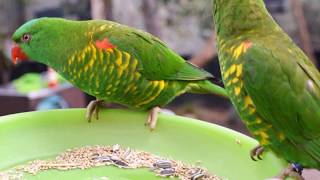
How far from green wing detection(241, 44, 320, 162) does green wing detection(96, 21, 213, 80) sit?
0.48 metres

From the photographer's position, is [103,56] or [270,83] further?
[103,56]

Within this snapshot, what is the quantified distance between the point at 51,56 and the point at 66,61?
49 millimetres

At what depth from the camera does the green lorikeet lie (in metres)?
1.44

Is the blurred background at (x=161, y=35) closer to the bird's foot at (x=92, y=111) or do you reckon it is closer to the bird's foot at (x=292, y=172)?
the bird's foot at (x=92, y=111)

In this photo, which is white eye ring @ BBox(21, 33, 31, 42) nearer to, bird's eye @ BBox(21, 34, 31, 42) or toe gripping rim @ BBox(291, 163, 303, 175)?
bird's eye @ BBox(21, 34, 31, 42)

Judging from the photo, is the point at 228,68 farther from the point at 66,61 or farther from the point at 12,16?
the point at 12,16

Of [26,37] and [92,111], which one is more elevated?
[26,37]

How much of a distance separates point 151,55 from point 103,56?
0.15m

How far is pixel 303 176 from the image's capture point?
1087 mm

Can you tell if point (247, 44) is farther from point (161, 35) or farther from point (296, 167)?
point (161, 35)

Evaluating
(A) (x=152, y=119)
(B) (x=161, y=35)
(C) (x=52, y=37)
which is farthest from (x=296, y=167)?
(B) (x=161, y=35)

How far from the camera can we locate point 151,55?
1.50m

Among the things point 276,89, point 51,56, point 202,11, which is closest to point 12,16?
point 202,11

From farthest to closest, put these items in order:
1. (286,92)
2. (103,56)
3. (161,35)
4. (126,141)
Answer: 1. (161,35)
2. (103,56)
3. (126,141)
4. (286,92)
